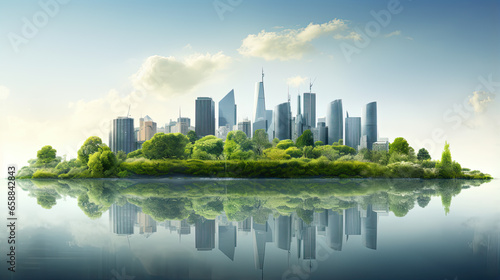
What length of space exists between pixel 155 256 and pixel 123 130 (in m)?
44.3

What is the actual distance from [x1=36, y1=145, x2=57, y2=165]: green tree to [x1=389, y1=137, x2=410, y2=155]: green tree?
1605 inches

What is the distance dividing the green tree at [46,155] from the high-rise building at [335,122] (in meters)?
53.0

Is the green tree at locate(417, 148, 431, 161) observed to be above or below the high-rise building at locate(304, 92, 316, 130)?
below

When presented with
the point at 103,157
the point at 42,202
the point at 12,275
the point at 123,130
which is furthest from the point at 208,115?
the point at 12,275

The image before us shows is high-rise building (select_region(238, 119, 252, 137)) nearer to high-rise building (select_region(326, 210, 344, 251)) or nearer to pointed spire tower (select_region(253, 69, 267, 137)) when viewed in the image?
pointed spire tower (select_region(253, 69, 267, 137))

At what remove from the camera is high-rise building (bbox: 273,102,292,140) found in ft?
232

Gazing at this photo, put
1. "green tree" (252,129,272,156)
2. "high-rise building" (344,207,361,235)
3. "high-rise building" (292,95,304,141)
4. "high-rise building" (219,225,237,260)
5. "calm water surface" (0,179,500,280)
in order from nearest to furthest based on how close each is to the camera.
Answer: "calm water surface" (0,179,500,280), "high-rise building" (219,225,237,260), "high-rise building" (344,207,361,235), "green tree" (252,129,272,156), "high-rise building" (292,95,304,141)

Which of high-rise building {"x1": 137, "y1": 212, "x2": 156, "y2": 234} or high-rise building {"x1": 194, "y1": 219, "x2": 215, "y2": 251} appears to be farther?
high-rise building {"x1": 137, "y1": 212, "x2": 156, "y2": 234}

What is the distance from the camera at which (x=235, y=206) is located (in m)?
10.6

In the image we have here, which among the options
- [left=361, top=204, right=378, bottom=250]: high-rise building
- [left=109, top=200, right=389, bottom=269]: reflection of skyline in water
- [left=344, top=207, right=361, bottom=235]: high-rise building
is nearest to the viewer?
[left=109, top=200, right=389, bottom=269]: reflection of skyline in water

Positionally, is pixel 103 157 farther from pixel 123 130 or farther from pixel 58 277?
pixel 58 277

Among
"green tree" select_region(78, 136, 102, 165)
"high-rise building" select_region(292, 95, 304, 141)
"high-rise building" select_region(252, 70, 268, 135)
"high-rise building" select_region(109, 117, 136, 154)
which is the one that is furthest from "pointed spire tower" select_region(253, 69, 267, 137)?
"green tree" select_region(78, 136, 102, 165)

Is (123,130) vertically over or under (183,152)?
over

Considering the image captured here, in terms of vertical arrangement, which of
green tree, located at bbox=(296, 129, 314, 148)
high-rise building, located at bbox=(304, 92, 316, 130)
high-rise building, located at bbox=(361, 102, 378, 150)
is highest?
high-rise building, located at bbox=(304, 92, 316, 130)
